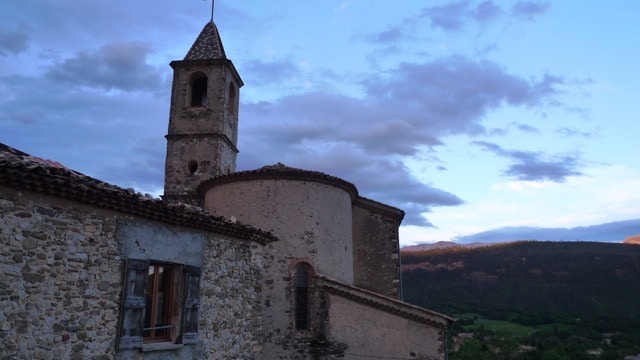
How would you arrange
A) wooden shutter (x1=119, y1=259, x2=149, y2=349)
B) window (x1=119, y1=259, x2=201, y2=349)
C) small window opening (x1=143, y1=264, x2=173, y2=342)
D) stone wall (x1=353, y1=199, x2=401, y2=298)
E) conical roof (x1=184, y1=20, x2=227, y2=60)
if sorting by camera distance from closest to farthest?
wooden shutter (x1=119, y1=259, x2=149, y2=349)
window (x1=119, y1=259, x2=201, y2=349)
small window opening (x1=143, y1=264, x2=173, y2=342)
stone wall (x1=353, y1=199, x2=401, y2=298)
conical roof (x1=184, y1=20, x2=227, y2=60)

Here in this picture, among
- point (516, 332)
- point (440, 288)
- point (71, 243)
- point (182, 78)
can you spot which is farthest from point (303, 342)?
point (440, 288)

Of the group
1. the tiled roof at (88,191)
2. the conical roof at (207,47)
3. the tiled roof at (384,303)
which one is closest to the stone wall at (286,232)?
the tiled roof at (384,303)

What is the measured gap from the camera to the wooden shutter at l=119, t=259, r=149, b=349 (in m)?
7.08

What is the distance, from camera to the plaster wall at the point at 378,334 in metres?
12.9

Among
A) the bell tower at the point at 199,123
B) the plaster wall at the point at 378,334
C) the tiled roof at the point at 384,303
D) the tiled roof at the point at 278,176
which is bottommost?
the plaster wall at the point at 378,334

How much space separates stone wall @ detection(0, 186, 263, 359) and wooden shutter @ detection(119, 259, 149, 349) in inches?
Answer: 3.9

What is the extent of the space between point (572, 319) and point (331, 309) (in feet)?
144

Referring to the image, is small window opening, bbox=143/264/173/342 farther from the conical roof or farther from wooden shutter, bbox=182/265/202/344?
the conical roof

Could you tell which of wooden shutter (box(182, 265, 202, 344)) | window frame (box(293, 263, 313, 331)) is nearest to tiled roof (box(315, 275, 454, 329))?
window frame (box(293, 263, 313, 331))

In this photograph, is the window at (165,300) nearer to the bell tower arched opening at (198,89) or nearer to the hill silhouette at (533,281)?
the bell tower arched opening at (198,89)

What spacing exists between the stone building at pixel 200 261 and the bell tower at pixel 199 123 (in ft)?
0.18

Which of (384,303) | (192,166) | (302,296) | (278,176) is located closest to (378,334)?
(384,303)

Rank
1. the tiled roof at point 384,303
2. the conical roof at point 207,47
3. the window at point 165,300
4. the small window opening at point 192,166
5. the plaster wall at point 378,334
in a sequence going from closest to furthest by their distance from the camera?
1. the window at point 165,300
2. the plaster wall at point 378,334
3. the tiled roof at point 384,303
4. the small window opening at point 192,166
5. the conical roof at point 207,47

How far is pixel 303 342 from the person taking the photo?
13.2 metres
